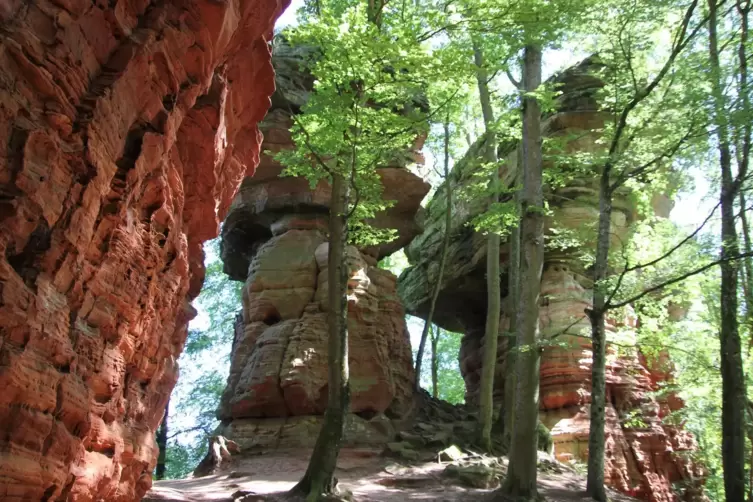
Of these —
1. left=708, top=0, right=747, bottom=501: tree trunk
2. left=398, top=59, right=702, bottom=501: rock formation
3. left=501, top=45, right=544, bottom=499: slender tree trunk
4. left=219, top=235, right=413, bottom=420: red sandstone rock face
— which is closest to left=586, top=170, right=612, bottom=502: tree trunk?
left=501, top=45, right=544, bottom=499: slender tree trunk

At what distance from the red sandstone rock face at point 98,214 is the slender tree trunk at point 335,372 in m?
3.07

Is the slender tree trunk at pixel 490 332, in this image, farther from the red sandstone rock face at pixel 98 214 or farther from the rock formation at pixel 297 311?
the red sandstone rock face at pixel 98 214

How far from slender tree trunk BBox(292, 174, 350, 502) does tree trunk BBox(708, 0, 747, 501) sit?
7.14 m

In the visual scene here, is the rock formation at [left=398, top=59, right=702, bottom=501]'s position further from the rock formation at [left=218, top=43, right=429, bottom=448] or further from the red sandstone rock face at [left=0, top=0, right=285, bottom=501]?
the red sandstone rock face at [left=0, top=0, right=285, bottom=501]

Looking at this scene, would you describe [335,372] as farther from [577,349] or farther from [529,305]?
[577,349]

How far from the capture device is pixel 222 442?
16.2 metres

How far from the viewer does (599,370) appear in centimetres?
1296

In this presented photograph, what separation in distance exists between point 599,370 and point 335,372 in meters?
5.94

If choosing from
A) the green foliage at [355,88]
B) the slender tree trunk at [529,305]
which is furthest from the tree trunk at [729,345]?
the green foliage at [355,88]

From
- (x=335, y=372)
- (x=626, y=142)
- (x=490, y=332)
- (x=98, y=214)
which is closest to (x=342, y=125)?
(x=335, y=372)

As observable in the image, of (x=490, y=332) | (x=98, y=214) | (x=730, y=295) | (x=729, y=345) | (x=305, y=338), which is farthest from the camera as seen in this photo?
(x=305, y=338)

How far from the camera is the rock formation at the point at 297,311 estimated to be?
17.5 metres

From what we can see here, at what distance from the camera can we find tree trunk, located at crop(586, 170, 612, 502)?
12.4 metres

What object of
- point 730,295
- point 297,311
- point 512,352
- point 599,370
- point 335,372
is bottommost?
point 335,372
